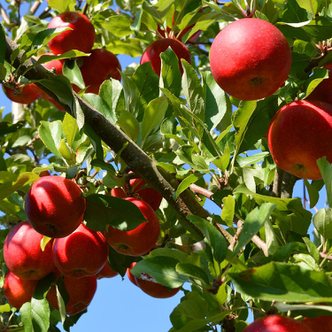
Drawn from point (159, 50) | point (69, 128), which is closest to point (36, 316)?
point (69, 128)

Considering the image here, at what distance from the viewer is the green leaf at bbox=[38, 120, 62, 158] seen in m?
1.91

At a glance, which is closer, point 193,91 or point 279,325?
point 279,325

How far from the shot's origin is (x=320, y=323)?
4.32 ft

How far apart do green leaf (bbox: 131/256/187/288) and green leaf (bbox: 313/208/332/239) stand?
0.31 metres

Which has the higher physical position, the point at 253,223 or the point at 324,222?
the point at 253,223

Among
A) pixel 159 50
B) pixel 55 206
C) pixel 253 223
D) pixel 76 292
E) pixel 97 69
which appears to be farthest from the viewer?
pixel 97 69

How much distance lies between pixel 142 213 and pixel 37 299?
48 centimetres

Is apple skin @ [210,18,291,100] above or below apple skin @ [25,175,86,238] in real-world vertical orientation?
above

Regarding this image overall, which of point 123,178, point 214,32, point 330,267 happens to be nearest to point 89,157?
point 123,178

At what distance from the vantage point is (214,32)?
312cm

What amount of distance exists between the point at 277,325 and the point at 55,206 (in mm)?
675

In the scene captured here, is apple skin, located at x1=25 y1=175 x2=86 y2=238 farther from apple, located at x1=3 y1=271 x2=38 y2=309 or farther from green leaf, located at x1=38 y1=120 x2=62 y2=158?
apple, located at x1=3 y1=271 x2=38 y2=309

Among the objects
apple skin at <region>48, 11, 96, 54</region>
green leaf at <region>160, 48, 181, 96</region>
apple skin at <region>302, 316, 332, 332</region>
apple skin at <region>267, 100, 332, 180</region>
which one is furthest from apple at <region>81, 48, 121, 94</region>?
apple skin at <region>302, 316, 332, 332</region>

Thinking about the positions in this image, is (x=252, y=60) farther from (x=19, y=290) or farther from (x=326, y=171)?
(x=19, y=290)
